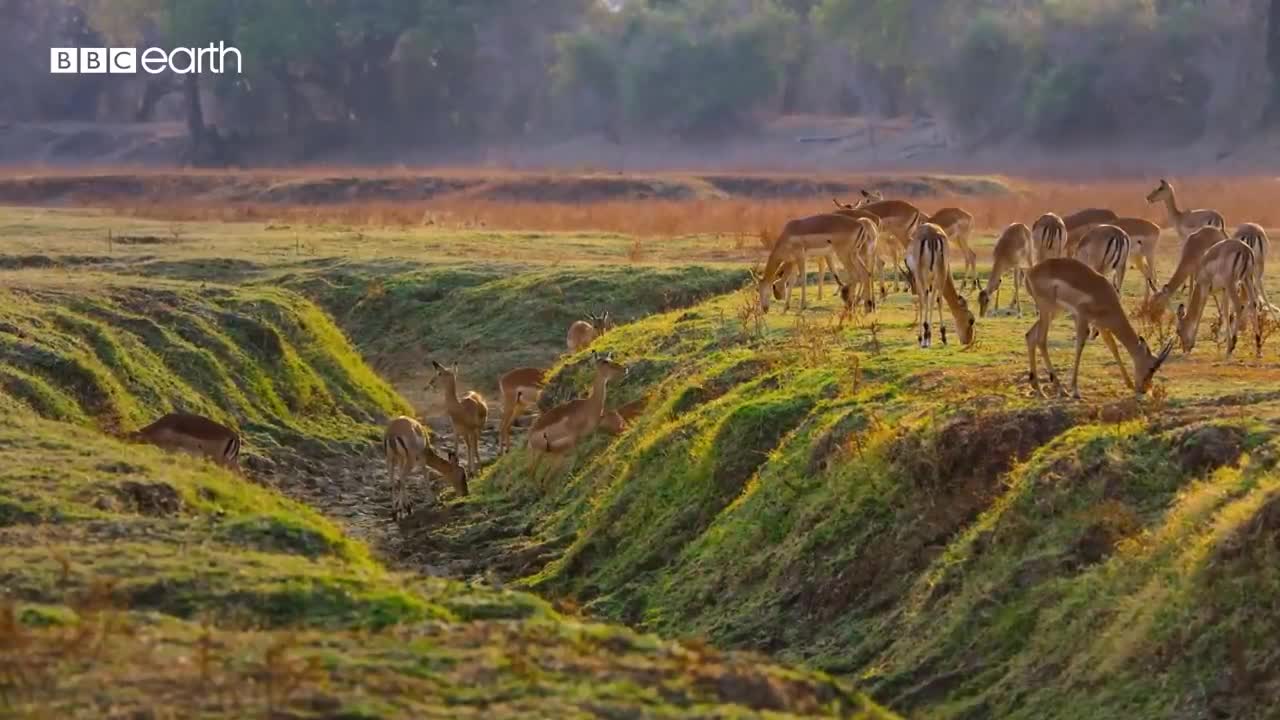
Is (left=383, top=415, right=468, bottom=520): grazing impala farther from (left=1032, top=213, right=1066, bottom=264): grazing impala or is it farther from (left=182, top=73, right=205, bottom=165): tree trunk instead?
(left=182, top=73, right=205, bottom=165): tree trunk

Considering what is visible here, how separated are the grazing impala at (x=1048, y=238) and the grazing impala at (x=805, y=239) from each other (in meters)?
1.46

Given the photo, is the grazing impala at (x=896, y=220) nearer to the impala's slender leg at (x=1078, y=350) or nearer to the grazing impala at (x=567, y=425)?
the grazing impala at (x=567, y=425)

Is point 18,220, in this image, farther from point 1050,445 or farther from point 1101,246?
point 1050,445

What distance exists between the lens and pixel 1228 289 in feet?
47.4

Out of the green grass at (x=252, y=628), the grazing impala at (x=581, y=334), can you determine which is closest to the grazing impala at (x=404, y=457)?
the green grass at (x=252, y=628)

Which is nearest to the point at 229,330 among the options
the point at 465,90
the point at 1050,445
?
the point at 1050,445

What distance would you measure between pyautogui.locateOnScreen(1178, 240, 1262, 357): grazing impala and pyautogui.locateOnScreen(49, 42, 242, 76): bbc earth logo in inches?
2228

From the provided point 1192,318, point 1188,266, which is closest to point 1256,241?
point 1188,266

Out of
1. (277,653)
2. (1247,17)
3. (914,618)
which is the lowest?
(914,618)

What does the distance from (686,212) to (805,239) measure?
662 inches

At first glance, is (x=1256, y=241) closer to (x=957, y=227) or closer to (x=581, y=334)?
(x=957, y=227)

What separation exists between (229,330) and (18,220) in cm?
1451

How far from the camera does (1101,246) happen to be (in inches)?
677

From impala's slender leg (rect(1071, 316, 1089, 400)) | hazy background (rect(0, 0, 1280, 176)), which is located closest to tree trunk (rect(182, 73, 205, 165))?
hazy background (rect(0, 0, 1280, 176))
